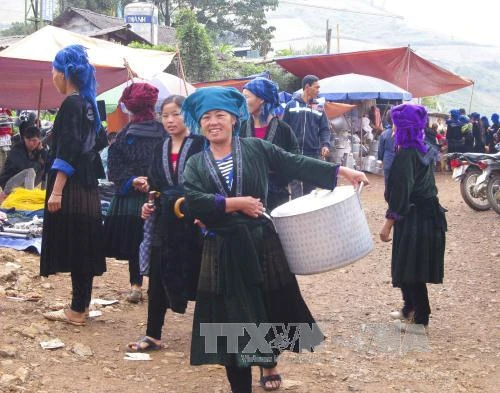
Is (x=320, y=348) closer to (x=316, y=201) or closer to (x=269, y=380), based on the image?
(x=269, y=380)

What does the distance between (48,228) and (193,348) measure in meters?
1.80

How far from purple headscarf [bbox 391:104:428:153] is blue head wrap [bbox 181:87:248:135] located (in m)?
1.77

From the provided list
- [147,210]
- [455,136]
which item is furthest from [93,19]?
[147,210]

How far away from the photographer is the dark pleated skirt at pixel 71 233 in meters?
4.97

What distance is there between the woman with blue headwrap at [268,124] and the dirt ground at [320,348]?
109 centimetres

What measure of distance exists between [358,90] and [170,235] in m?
13.2

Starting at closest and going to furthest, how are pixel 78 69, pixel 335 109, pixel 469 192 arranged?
1. pixel 78 69
2. pixel 469 192
3. pixel 335 109

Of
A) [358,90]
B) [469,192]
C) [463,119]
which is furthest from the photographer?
[463,119]

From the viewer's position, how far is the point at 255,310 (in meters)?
3.61

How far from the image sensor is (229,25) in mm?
44219

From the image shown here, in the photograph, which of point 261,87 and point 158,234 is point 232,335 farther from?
point 261,87

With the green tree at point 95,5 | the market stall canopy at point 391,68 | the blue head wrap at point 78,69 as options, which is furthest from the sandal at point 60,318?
the green tree at point 95,5

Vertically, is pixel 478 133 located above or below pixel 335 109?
below

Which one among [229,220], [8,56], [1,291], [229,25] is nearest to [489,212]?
[8,56]
